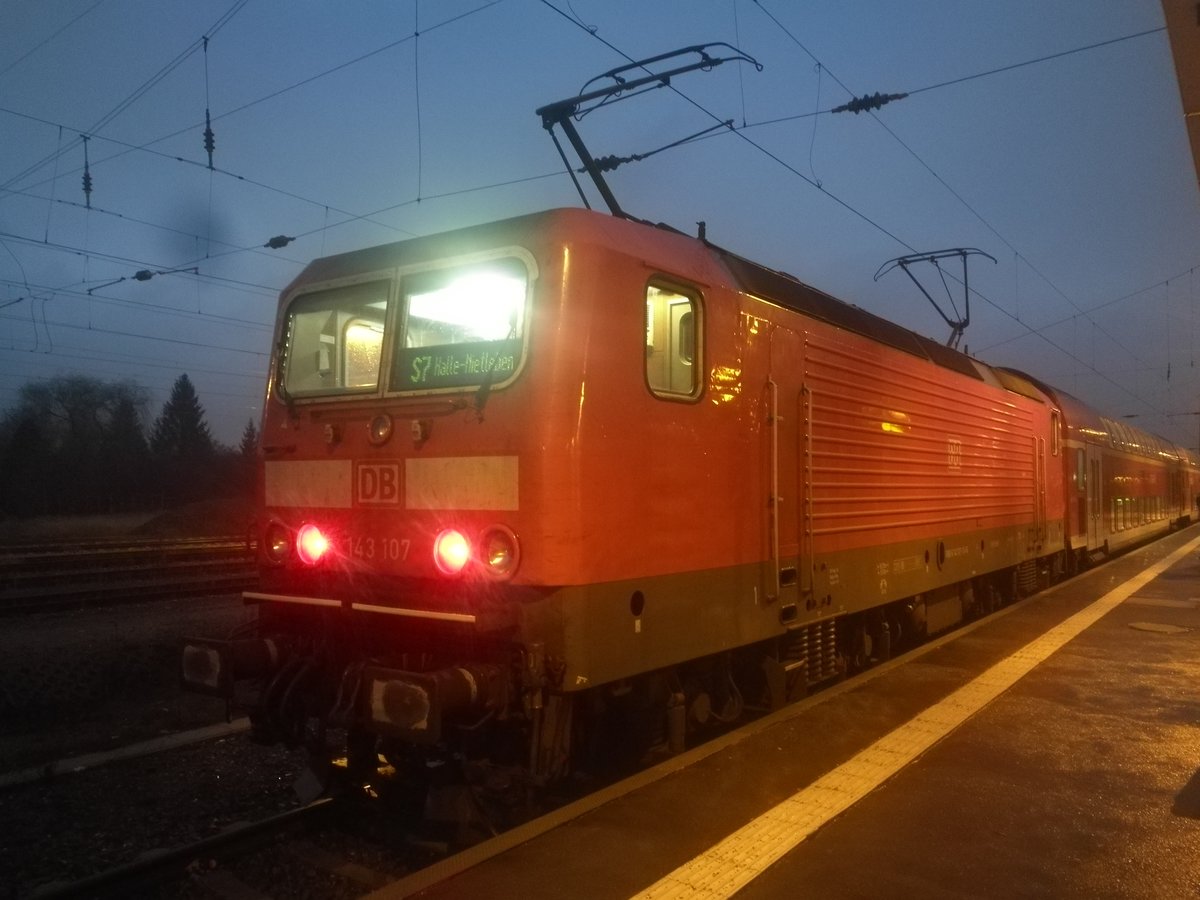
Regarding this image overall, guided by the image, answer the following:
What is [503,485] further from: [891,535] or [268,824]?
[891,535]

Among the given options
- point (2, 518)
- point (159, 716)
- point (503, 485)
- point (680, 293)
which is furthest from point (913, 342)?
point (2, 518)

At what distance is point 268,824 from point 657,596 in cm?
259

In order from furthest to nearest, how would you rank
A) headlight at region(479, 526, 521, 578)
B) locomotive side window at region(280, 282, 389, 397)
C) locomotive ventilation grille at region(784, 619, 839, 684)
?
locomotive ventilation grille at region(784, 619, 839, 684) → locomotive side window at region(280, 282, 389, 397) → headlight at region(479, 526, 521, 578)

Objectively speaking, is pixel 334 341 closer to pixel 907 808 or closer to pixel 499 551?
pixel 499 551

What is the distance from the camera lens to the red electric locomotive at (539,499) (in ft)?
15.5

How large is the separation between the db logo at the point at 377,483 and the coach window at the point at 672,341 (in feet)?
5.08

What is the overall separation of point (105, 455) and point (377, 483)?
52130 millimetres

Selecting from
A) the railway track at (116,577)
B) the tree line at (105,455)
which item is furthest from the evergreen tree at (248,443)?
the railway track at (116,577)

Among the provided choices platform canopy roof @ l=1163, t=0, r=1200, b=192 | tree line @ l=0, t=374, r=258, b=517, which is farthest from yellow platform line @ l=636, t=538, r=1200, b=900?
tree line @ l=0, t=374, r=258, b=517

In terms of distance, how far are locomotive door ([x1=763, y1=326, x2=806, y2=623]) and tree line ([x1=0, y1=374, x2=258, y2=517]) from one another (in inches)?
1590

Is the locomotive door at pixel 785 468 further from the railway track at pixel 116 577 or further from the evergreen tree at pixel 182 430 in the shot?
the evergreen tree at pixel 182 430

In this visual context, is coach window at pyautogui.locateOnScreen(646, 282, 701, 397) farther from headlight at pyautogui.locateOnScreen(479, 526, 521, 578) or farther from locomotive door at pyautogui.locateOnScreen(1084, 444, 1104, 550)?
locomotive door at pyautogui.locateOnScreen(1084, 444, 1104, 550)

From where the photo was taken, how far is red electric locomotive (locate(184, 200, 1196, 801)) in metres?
4.73

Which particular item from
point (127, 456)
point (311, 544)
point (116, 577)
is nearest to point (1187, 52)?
point (311, 544)
